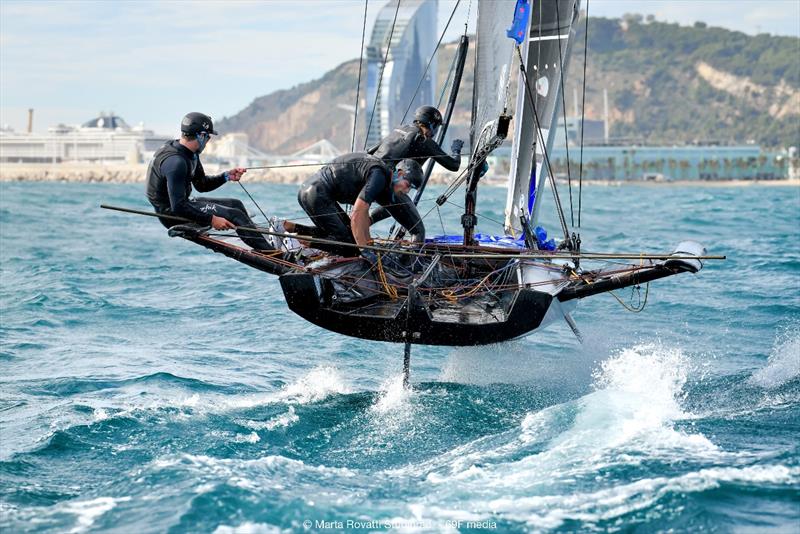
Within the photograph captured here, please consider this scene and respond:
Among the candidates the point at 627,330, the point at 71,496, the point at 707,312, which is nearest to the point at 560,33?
the point at 627,330

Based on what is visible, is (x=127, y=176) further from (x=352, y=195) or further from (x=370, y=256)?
(x=352, y=195)

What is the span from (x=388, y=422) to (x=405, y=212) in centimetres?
198

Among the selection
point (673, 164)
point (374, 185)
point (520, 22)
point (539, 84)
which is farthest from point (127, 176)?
point (374, 185)

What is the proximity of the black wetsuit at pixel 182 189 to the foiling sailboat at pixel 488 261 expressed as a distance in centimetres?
18

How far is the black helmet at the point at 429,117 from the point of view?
374 inches

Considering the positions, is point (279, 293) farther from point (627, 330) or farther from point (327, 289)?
point (327, 289)

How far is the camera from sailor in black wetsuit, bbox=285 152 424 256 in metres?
9.15

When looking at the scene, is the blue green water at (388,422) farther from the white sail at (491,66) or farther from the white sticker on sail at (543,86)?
the white sticker on sail at (543,86)

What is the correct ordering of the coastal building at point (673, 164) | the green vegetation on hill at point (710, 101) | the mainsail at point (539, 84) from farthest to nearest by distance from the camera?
the green vegetation on hill at point (710, 101), the coastal building at point (673, 164), the mainsail at point (539, 84)

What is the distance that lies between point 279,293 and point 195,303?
134 centimetres

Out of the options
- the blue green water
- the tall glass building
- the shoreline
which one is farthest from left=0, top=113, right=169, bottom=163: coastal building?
the blue green water

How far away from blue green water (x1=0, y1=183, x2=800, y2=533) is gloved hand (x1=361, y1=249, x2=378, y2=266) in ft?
3.63

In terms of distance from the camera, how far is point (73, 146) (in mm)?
150875

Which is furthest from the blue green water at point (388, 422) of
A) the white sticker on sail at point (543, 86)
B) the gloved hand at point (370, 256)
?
the white sticker on sail at point (543, 86)
